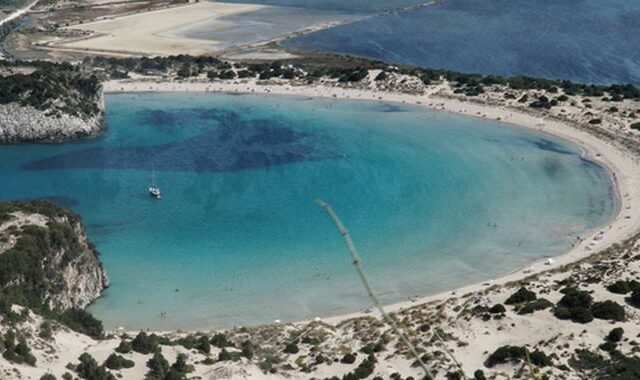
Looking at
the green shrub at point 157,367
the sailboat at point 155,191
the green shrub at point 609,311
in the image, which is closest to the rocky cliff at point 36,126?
the sailboat at point 155,191

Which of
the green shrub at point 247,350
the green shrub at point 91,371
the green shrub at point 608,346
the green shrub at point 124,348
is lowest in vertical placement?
the green shrub at point 247,350

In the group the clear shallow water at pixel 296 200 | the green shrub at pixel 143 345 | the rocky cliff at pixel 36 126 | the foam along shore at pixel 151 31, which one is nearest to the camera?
the green shrub at pixel 143 345

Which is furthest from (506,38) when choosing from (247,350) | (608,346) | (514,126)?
(247,350)

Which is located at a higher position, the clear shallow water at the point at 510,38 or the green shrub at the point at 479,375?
the clear shallow water at the point at 510,38

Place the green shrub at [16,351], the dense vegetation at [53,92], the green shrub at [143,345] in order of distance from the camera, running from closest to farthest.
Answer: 1. the green shrub at [16,351]
2. the green shrub at [143,345]
3. the dense vegetation at [53,92]

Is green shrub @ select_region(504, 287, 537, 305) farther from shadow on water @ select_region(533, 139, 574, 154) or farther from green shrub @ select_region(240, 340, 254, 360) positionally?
shadow on water @ select_region(533, 139, 574, 154)

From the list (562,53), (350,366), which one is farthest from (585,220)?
(562,53)

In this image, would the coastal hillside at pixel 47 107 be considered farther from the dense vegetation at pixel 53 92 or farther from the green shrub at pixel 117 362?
the green shrub at pixel 117 362

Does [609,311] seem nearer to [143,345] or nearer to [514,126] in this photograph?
[143,345]
